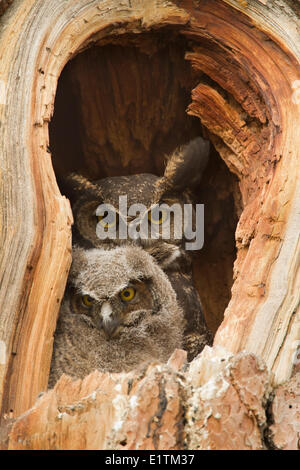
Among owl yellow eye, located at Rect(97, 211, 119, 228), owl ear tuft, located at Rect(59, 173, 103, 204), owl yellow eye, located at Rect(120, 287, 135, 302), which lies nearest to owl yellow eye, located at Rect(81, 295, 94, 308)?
owl yellow eye, located at Rect(120, 287, 135, 302)

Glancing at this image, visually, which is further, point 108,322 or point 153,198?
point 153,198

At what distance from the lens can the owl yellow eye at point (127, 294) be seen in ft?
8.32

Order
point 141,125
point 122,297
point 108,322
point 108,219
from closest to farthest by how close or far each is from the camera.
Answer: point 108,322
point 122,297
point 141,125
point 108,219

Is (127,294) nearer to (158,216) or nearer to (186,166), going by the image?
(158,216)

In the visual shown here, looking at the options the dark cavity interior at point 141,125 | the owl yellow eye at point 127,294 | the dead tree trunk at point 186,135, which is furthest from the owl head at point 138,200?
the owl yellow eye at point 127,294

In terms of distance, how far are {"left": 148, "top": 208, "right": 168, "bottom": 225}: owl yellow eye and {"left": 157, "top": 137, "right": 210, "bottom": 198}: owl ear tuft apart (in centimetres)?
11

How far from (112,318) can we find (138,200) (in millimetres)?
980

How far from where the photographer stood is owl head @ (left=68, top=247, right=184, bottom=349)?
97.7 inches

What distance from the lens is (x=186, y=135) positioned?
3.18 metres

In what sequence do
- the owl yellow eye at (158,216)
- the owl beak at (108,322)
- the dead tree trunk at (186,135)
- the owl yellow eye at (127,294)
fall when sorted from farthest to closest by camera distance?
the owl yellow eye at (158,216) → the owl yellow eye at (127,294) → the owl beak at (108,322) → the dead tree trunk at (186,135)

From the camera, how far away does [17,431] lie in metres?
1.78

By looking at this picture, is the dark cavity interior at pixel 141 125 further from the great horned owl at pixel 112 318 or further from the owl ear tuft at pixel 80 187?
the great horned owl at pixel 112 318

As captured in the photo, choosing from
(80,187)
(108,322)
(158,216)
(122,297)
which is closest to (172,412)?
(108,322)
